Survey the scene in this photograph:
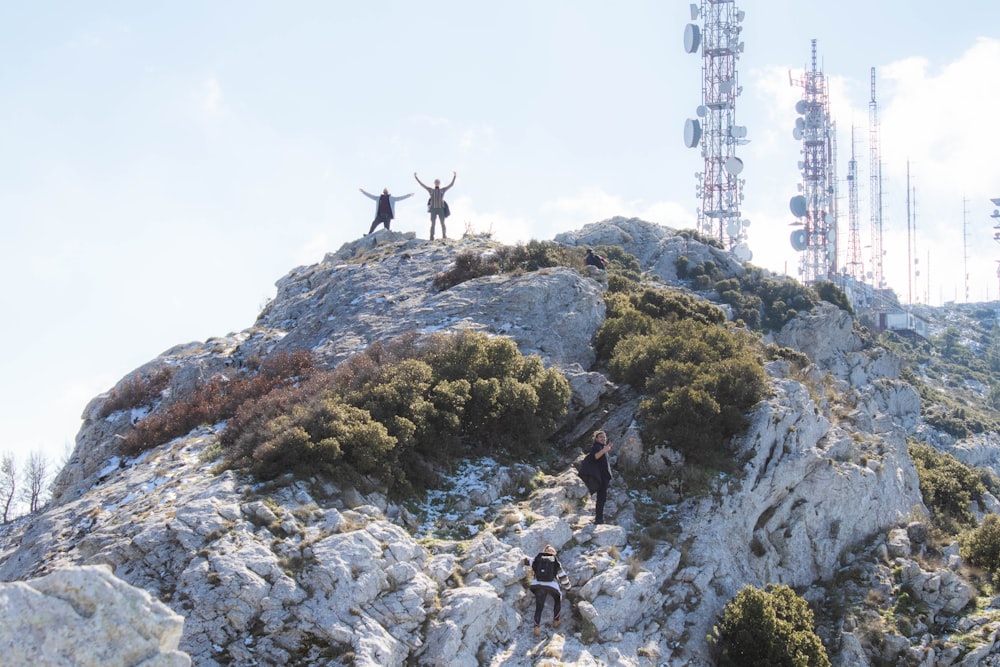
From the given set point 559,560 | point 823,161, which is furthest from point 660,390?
point 823,161

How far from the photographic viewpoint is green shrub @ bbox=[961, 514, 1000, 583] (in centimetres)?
1920

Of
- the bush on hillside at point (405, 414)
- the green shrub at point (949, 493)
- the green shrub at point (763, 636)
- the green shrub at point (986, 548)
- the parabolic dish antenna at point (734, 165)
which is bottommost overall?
the green shrub at point (763, 636)

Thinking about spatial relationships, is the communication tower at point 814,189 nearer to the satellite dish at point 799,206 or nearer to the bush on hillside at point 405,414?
the satellite dish at point 799,206

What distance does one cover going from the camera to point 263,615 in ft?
42.2

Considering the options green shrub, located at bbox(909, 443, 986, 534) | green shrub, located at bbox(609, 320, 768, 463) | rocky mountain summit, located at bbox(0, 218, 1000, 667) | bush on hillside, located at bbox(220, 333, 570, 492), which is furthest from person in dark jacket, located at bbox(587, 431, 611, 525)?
green shrub, located at bbox(909, 443, 986, 534)

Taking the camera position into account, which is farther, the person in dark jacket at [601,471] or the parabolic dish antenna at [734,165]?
the parabolic dish antenna at [734,165]

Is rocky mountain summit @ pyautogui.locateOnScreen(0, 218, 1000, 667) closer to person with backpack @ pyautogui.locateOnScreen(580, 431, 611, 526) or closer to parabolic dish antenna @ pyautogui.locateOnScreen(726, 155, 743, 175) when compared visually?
person with backpack @ pyautogui.locateOnScreen(580, 431, 611, 526)

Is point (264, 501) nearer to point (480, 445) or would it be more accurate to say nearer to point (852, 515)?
point (480, 445)

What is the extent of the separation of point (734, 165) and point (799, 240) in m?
18.0

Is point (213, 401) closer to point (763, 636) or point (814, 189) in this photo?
point (763, 636)

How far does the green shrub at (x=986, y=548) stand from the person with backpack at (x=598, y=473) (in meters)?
9.36

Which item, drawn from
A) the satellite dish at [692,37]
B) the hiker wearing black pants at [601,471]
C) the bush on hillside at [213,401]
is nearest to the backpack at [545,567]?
the hiker wearing black pants at [601,471]

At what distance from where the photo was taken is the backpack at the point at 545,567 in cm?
1448

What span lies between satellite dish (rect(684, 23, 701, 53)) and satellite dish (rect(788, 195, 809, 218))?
19.8m
